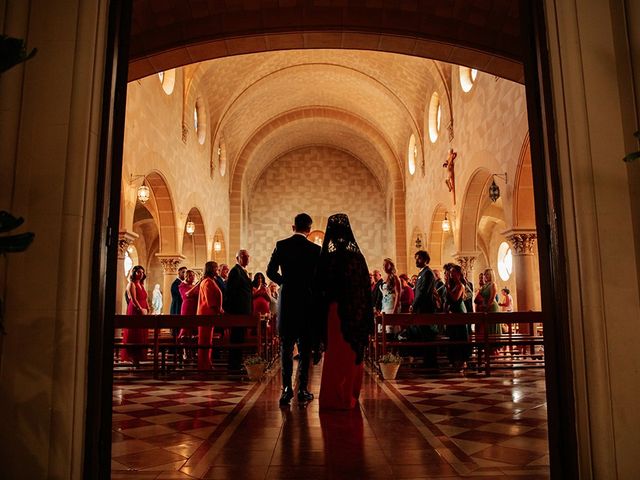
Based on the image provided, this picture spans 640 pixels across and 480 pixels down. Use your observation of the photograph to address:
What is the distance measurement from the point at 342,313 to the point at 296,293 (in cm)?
53

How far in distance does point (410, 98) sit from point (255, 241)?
10883mm

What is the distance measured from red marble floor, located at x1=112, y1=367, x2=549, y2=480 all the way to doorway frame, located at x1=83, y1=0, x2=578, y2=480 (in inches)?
20.2

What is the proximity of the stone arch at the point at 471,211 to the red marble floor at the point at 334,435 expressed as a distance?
7.67 metres

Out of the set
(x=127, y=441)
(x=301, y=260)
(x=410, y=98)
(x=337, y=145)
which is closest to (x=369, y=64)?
(x=410, y=98)

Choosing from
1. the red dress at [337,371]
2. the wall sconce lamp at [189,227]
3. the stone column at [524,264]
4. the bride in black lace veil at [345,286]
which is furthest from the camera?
the wall sconce lamp at [189,227]

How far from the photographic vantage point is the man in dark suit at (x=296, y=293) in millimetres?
5254

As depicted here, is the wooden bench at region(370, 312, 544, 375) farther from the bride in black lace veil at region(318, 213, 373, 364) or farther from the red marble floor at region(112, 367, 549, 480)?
the bride in black lace veil at region(318, 213, 373, 364)

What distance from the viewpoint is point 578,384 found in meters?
2.44

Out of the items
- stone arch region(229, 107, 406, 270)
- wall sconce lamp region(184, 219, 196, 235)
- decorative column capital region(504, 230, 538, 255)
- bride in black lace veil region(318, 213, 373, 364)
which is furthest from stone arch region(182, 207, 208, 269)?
bride in black lace veil region(318, 213, 373, 364)

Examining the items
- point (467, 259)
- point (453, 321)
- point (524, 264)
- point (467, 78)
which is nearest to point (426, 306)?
point (453, 321)

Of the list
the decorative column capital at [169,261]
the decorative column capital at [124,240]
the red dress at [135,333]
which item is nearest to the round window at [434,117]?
the decorative column capital at [169,261]

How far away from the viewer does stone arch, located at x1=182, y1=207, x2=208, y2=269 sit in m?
17.5

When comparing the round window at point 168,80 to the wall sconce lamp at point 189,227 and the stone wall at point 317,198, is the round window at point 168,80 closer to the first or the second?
the wall sconce lamp at point 189,227

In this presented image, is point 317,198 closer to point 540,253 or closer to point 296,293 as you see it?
point 296,293
